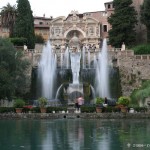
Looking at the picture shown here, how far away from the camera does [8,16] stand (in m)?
70.3

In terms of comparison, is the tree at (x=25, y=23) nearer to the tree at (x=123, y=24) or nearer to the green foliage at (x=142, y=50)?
the tree at (x=123, y=24)

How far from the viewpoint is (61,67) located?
53.0 m

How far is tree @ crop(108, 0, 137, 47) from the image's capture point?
61.9 m

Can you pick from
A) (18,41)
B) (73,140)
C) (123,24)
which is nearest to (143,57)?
(123,24)

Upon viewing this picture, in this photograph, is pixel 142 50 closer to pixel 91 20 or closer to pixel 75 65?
pixel 75 65

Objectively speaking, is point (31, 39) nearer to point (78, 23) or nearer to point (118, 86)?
point (78, 23)

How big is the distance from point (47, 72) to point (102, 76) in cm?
636

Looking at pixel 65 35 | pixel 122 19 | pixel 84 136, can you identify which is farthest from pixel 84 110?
pixel 65 35

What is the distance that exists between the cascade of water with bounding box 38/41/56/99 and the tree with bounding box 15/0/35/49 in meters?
9.67

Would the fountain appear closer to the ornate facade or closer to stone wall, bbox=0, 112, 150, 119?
stone wall, bbox=0, 112, 150, 119

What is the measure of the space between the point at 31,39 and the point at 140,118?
36.9 metres

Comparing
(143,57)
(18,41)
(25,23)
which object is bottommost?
(143,57)

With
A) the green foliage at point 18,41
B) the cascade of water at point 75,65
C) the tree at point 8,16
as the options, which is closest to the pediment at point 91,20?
the tree at point 8,16

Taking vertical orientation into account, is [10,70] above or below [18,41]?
below
